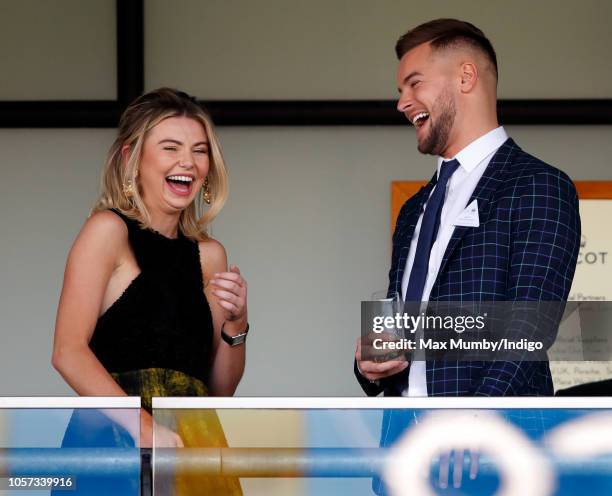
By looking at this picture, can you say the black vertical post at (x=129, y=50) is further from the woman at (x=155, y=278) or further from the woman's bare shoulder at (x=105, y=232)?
the woman's bare shoulder at (x=105, y=232)

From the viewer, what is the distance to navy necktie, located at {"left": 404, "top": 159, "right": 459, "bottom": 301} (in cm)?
258

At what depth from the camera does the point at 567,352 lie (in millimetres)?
2191

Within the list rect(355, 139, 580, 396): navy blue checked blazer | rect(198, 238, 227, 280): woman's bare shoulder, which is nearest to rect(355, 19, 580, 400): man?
rect(355, 139, 580, 396): navy blue checked blazer

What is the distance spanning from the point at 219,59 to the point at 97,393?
2.80 m

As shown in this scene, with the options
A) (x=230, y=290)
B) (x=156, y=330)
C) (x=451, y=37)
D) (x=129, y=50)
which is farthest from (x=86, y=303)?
(x=129, y=50)

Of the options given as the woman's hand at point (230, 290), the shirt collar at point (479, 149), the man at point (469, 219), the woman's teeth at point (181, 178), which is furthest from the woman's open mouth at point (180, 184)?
the shirt collar at point (479, 149)

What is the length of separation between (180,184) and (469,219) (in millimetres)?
668

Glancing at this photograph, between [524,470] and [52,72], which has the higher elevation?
[52,72]

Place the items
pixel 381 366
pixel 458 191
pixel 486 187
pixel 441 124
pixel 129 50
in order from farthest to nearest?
pixel 129 50 → pixel 441 124 → pixel 458 191 → pixel 486 187 → pixel 381 366

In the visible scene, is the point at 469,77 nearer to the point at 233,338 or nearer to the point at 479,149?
the point at 479,149

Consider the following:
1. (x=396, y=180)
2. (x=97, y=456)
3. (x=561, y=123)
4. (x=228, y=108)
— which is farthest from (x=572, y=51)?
(x=97, y=456)

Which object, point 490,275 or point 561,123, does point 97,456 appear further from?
point 561,123

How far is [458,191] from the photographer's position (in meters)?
2.70

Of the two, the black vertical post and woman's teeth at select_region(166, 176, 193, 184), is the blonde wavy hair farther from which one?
the black vertical post
